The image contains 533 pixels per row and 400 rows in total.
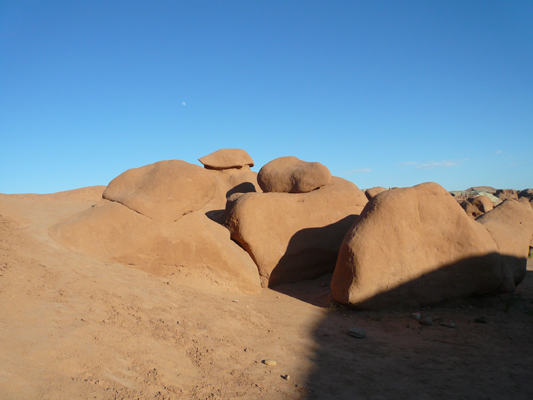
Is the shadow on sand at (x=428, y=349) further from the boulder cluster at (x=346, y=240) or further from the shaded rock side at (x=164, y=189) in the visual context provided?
the shaded rock side at (x=164, y=189)

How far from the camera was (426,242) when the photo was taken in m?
5.04

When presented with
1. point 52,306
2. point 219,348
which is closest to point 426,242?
point 219,348

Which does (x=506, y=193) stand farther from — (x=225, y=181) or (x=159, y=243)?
(x=159, y=243)

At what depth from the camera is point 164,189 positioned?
5117 millimetres

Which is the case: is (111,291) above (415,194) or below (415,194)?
below

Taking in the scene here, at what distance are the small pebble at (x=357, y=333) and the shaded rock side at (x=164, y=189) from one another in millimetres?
2712

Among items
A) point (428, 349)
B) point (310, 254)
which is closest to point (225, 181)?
point (310, 254)

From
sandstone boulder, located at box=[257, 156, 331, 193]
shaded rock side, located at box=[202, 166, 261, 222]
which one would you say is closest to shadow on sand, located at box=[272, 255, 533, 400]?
sandstone boulder, located at box=[257, 156, 331, 193]

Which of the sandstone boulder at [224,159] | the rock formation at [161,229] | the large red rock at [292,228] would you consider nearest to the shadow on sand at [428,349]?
the large red rock at [292,228]

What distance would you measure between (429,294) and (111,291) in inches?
153

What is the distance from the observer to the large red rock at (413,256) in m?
4.85

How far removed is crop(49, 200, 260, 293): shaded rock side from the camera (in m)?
4.54

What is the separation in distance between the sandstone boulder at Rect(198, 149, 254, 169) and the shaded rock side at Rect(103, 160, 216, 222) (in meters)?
6.10

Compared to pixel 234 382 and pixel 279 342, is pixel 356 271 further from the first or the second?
pixel 234 382
